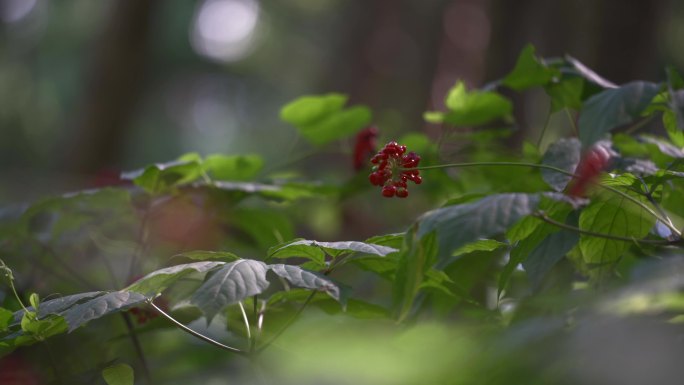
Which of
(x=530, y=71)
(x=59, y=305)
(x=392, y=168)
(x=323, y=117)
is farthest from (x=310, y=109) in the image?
(x=59, y=305)

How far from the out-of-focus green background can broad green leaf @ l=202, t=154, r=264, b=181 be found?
19.7 inches

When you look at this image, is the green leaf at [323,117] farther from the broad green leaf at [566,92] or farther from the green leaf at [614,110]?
the green leaf at [614,110]

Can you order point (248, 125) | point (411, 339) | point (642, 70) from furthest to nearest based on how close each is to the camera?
point (248, 125) < point (642, 70) < point (411, 339)

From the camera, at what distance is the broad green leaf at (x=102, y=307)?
0.83m

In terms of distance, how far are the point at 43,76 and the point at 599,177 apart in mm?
13775

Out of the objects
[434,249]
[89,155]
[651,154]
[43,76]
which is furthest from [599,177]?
[43,76]

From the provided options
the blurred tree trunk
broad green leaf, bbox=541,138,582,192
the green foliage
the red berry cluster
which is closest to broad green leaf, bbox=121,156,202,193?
the green foliage

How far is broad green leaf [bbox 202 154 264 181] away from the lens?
1604mm

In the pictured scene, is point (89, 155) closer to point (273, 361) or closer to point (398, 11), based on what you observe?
point (273, 361)

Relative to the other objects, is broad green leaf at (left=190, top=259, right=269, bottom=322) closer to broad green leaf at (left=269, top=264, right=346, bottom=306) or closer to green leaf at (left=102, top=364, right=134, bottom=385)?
broad green leaf at (left=269, top=264, right=346, bottom=306)

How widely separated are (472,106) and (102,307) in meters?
0.96

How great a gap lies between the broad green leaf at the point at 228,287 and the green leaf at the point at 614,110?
479mm

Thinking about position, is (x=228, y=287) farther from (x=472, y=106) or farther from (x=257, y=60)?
(x=257, y=60)

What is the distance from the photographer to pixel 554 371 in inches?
22.8
